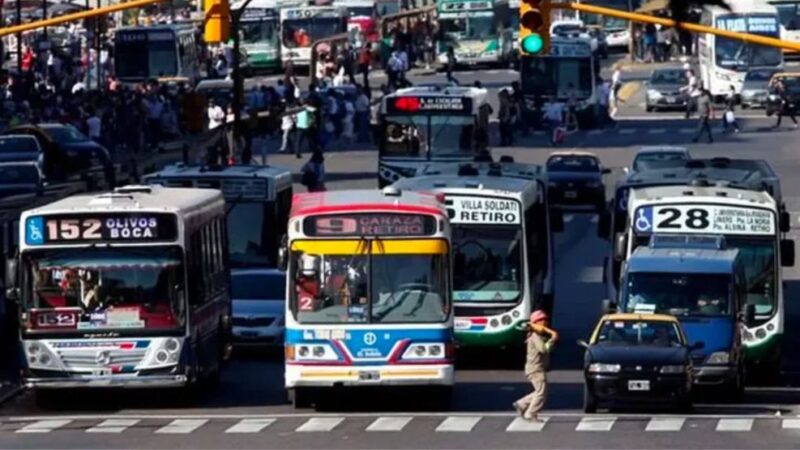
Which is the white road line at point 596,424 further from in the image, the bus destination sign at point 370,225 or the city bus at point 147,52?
the city bus at point 147,52

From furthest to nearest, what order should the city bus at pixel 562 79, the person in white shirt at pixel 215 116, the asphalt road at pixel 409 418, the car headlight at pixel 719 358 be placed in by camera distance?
the city bus at pixel 562 79 < the person in white shirt at pixel 215 116 < the car headlight at pixel 719 358 < the asphalt road at pixel 409 418

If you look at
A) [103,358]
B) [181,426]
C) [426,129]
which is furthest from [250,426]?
[426,129]

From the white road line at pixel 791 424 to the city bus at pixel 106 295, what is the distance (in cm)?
723

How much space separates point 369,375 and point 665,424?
11.8 ft

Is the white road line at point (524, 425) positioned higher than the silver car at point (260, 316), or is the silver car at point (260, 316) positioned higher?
the white road line at point (524, 425)

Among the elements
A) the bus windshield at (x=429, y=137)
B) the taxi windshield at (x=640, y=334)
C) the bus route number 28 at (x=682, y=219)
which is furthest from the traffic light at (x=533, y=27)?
the bus windshield at (x=429, y=137)

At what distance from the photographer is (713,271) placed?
30875 millimetres

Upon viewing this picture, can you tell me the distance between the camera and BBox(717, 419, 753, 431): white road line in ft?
85.6

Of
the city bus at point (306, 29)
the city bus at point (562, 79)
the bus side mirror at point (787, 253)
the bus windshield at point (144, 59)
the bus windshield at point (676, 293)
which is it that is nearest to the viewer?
the bus windshield at point (676, 293)

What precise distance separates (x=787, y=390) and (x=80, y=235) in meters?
10.4

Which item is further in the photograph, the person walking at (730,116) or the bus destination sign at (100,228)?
the person walking at (730,116)

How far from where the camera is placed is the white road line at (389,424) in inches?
1028

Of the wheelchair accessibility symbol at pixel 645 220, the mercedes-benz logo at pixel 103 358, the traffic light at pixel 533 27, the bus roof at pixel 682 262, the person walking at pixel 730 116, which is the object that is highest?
the traffic light at pixel 533 27

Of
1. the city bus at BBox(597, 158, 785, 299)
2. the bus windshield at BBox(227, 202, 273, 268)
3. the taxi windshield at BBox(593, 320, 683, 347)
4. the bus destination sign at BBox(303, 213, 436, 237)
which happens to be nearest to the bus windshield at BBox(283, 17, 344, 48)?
the city bus at BBox(597, 158, 785, 299)
